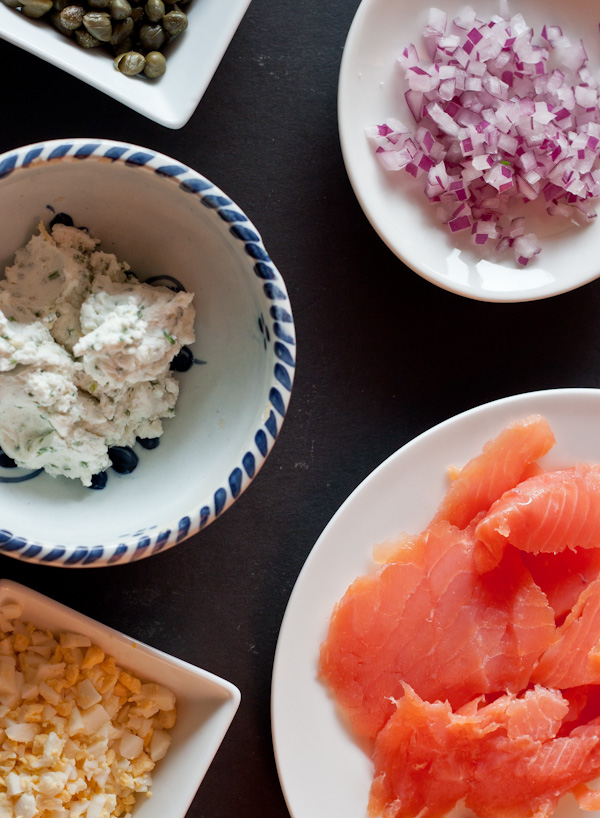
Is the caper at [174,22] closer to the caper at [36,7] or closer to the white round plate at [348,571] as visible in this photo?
the caper at [36,7]

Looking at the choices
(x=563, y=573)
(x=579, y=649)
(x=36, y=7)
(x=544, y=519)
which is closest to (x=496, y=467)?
(x=544, y=519)

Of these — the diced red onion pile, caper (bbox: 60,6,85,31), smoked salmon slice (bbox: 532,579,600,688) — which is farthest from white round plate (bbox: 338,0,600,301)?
smoked salmon slice (bbox: 532,579,600,688)

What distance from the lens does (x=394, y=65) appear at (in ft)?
4.87

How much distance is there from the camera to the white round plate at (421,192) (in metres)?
1.44

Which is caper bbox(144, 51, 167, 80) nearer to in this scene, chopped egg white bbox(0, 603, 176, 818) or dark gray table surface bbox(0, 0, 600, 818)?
dark gray table surface bbox(0, 0, 600, 818)

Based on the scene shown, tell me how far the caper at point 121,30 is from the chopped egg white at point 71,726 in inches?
38.9

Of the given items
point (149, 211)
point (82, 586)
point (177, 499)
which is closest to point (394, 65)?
point (149, 211)

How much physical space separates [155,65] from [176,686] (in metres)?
1.10

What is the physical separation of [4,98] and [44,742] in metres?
1.17

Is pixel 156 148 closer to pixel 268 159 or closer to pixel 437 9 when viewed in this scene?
pixel 268 159

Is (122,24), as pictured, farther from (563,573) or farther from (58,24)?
(563,573)

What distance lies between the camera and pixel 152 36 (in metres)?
1.35

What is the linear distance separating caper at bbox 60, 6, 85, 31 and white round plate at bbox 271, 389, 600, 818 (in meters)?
0.93

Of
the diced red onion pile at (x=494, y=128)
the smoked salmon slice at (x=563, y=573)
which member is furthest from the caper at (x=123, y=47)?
the smoked salmon slice at (x=563, y=573)
